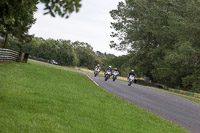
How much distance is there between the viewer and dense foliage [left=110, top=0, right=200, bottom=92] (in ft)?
134

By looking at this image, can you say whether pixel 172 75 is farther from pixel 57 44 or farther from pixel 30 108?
pixel 57 44

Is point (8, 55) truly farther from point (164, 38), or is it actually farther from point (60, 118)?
point (164, 38)

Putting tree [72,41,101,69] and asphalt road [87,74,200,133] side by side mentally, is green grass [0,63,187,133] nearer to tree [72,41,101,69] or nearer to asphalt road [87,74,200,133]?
asphalt road [87,74,200,133]

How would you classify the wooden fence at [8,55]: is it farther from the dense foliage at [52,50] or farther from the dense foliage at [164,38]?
the dense foliage at [52,50]

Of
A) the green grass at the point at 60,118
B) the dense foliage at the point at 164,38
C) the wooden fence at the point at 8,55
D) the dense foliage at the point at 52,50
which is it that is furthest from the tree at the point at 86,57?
the green grass at the point at 60,118

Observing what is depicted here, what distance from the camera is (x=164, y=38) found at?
51.7 metres

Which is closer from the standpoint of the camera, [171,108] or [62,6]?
[62,6]

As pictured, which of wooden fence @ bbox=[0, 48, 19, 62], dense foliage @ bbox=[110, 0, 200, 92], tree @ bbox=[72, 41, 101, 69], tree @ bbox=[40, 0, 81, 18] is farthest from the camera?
tree @ bbox=[72, 41, 101, 69]

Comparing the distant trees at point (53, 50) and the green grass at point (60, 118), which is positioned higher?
the distant trees at point (53, 50)

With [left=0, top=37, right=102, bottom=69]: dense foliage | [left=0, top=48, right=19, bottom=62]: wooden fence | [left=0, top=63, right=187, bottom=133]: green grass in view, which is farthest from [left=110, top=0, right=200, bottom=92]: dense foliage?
[left=0, top=37, right=102, bottom=69]: dense foliage

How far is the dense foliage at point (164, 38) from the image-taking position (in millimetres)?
40938

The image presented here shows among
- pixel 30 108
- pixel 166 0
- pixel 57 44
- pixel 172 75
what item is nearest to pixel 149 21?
pixel 166 0

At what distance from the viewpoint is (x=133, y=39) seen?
2174 inches

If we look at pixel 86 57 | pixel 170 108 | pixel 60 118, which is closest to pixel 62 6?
pixel 60 118
